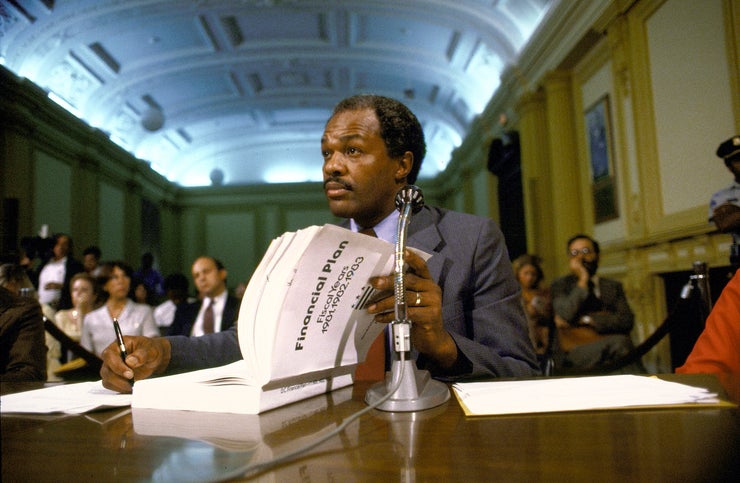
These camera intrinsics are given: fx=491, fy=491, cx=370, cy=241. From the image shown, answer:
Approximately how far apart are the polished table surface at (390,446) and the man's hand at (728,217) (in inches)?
98.3

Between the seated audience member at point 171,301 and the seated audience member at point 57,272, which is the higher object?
the seated audience member at point 57,272

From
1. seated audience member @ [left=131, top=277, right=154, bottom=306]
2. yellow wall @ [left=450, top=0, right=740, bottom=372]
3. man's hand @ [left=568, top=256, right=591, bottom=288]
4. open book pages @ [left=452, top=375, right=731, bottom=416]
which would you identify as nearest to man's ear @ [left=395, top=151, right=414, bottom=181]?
open book pages @ [left=452, top=375, right=731, bottom=416]

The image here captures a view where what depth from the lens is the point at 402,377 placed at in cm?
71

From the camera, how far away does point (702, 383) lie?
29.8 inches

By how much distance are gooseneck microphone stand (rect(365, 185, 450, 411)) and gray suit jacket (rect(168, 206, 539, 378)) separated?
28cm

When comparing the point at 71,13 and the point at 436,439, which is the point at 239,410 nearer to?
the point at 436,439

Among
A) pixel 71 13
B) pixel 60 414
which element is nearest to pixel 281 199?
pixel 71 13

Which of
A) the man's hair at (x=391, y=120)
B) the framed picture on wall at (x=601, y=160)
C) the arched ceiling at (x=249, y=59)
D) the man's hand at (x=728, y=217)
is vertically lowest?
the man's hand at (x=728, y=217)

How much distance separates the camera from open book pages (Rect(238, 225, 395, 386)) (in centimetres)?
65

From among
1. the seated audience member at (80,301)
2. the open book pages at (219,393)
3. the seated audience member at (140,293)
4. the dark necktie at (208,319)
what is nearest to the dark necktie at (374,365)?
the open book pages at (219,393)

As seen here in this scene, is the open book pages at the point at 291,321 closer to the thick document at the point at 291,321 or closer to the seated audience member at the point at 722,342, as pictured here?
Answer: the thick document at the point at 291,321


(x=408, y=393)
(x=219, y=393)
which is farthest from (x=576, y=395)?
(x=219, y=393)

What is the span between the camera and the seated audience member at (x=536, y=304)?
3.32 m

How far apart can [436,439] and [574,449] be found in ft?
0.45
